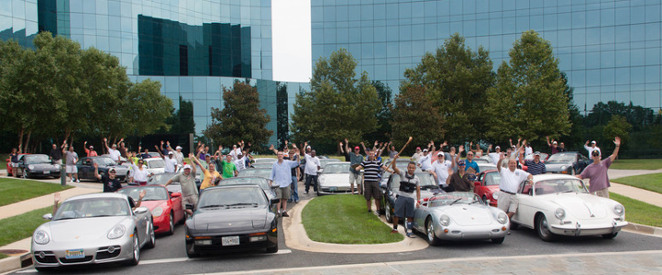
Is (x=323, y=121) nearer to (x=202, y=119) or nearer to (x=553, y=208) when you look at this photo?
(x=202, y=119)

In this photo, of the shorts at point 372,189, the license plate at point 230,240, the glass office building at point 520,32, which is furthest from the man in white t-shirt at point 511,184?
the glass office building at point 520,32

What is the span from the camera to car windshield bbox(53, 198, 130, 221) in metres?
9.28

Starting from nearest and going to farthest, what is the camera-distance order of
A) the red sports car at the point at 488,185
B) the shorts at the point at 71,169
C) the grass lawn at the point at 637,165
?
the red sports car at the point at 488,185 → the shorts at the point at 71,169 → the grass lawn at the point at 637,165

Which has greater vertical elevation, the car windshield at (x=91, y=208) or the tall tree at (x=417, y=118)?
the tall tree at (x=417, y=118)

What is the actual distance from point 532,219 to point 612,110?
4423 cm

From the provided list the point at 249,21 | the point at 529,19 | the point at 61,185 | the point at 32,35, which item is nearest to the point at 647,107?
the point at 529,19

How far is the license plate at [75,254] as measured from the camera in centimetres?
802

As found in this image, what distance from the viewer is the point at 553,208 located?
9.96 m

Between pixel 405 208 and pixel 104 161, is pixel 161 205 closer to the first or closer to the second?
pixel 405 208

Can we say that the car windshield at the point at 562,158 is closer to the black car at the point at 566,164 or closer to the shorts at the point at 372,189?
the black car at the point at 566,164

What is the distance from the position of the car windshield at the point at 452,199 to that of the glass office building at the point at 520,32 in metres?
44.3

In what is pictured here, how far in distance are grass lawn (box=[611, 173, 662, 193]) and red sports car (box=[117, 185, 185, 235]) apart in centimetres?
1737

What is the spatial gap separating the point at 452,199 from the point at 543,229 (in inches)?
74.9

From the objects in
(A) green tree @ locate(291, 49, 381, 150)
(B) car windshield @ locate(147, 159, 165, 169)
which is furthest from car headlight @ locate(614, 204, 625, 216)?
(A) green tree @ locate(291, 49, 381, 150)
